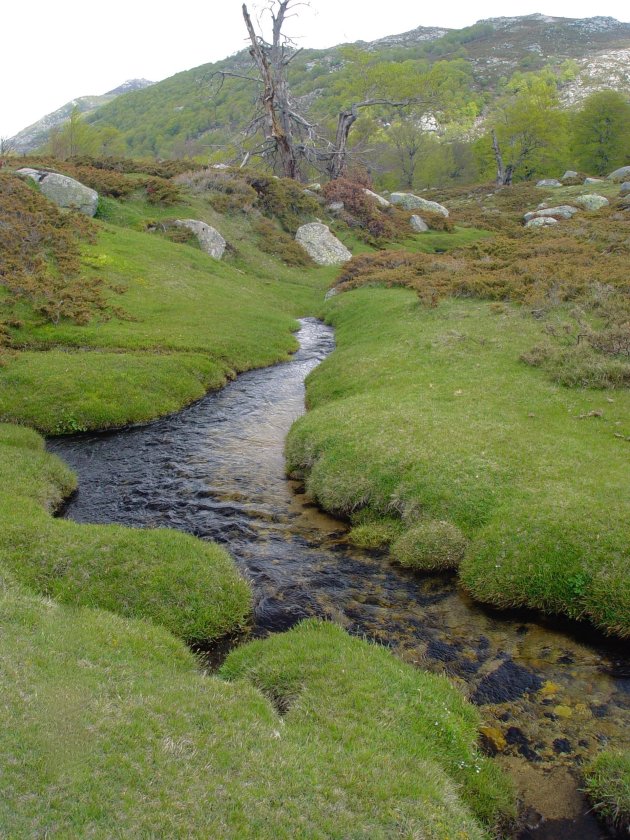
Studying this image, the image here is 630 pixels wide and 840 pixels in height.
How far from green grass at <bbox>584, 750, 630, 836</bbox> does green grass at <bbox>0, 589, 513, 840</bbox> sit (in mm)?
1393

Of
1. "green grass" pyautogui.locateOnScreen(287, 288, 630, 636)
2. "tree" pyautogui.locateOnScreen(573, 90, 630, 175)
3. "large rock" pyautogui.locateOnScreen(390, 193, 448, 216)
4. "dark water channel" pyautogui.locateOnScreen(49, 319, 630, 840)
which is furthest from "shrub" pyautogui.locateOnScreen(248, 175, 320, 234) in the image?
"tree" pyautogui.locateOnScreen(573, 90, 630, 175)

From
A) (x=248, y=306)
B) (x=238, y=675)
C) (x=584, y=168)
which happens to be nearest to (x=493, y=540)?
(x=238, y=675)

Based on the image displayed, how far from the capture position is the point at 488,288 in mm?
34594

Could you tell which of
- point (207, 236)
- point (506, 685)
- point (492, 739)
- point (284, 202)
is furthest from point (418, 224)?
point (492, 739)

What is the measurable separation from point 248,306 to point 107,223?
16.0 metres

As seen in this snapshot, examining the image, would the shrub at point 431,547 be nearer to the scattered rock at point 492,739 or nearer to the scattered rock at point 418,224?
the scattered rock at point 492,739

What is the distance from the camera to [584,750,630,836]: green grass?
8.13m

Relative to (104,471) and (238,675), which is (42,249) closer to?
(104,471)

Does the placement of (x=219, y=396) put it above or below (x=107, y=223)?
below

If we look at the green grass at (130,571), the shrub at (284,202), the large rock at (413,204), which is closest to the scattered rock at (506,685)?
the green grass at (130,571)

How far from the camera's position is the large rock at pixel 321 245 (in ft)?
194

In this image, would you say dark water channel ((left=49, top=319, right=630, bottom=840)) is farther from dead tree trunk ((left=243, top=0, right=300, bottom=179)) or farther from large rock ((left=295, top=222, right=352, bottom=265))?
dead tree trunk ((left=243, top=0, right=300, bottom=179))

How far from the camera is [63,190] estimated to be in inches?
1751

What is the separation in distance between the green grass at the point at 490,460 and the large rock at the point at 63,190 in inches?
1205
